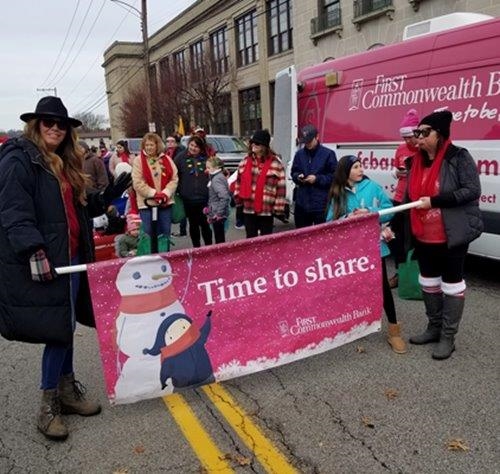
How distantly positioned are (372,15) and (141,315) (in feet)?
61.8

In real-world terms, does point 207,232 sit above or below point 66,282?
below

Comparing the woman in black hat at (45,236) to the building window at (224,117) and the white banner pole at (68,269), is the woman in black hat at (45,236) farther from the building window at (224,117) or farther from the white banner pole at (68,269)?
the building window at (224,117)

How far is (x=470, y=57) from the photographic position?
5391mm

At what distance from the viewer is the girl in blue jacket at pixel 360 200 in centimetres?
412

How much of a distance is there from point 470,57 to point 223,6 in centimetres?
3218

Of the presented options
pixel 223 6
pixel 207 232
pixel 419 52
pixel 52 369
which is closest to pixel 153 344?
pixel 52 369

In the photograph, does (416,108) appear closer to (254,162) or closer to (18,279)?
(254,162)

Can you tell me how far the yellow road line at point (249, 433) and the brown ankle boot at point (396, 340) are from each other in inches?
56.4

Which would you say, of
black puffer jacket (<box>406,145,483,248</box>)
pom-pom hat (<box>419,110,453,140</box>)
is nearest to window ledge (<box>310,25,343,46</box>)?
pom-pom hat (<box>419,110,453,140</box>)

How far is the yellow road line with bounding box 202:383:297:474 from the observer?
2.83 m

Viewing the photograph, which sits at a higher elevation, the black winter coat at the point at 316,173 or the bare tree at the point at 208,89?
the bare tree at the point at 208,89

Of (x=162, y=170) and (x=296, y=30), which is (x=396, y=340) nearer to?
(x=162, y=170)

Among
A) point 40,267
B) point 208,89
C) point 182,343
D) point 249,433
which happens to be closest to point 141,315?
point 182,343

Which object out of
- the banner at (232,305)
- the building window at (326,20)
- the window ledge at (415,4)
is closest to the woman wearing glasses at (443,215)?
the banner at (232,305)
